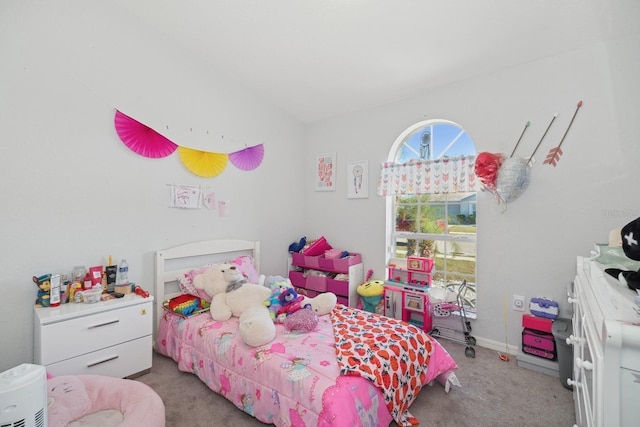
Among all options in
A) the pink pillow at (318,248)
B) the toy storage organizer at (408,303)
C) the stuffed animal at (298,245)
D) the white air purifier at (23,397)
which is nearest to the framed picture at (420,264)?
the toy storage organizer at (408,303)

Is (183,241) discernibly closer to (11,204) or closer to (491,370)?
(11,204)

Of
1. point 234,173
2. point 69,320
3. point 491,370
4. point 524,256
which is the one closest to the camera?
point 69,320

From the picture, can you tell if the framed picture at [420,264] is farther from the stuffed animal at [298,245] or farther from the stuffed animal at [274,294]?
the stuffed animal at [298,245]

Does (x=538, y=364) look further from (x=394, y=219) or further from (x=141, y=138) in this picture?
(x=141, y=138)

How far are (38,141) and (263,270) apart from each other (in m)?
2.37

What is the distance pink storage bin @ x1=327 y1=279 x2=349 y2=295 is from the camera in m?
3.28

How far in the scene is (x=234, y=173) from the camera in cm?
322

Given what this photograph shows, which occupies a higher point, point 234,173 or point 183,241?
point 234,173

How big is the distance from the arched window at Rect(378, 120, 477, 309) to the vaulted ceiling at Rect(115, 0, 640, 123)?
59 centimetres

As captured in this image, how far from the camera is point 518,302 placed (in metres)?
2.58

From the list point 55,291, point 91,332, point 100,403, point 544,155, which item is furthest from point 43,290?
point 544,155

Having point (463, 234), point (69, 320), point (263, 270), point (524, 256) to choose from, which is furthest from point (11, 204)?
point (524, 256)

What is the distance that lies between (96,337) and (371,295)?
2.42m

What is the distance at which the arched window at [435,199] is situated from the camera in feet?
9.55
